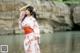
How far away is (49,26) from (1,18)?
446 cm

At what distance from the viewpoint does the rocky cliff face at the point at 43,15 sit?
23.5 m

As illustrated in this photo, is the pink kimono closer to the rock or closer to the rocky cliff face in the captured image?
the rocky cliff face

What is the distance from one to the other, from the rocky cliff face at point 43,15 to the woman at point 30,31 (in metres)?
16.5

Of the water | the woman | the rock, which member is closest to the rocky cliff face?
the rock

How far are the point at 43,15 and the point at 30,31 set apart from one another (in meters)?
19.6

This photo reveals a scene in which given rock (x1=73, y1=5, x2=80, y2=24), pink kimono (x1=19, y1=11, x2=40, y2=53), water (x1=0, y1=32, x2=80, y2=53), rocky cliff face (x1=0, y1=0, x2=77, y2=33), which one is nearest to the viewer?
pink kimono (x1=19, y1=11, x2=40, y2=53)

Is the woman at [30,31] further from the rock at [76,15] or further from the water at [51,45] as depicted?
the rock at [76,15]

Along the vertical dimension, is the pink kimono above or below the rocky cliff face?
above

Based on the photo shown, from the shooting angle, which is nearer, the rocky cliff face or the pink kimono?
the pink kimono

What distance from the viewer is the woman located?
6.52 m

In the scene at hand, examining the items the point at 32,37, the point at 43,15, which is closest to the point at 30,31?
the point at 32,37

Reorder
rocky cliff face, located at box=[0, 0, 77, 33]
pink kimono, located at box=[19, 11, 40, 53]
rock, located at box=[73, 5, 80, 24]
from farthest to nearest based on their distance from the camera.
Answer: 1. rock, located at box=[73, 5, 80, 24]
2. rocky cliff face, located at box=[0, 0, 77, 33]
3. pink kimono, located at box=[19, 11, 40, 53]

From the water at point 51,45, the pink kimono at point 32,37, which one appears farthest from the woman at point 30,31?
the water at point 51,45

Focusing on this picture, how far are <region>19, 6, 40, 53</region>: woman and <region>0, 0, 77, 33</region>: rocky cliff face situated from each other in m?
16.5
